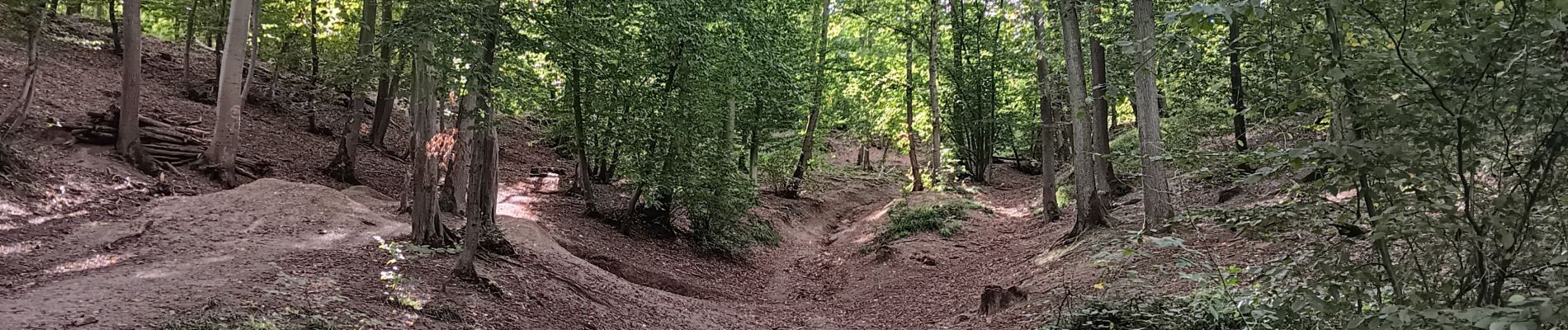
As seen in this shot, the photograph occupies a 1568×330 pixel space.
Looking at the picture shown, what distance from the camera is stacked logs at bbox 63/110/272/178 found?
472 inches

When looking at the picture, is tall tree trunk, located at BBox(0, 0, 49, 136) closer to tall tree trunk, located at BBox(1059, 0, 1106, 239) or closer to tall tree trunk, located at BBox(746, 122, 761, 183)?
tall tree trunk, located at BBox(746, 122, 761, 183)

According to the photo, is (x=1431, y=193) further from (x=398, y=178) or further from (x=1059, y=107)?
(x=398, y=178)

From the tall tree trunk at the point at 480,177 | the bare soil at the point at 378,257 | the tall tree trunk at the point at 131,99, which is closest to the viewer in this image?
the bare soil at the point at 378,257

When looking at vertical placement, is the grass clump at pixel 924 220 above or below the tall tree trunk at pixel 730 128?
below

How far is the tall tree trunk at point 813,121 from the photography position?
74.6ft

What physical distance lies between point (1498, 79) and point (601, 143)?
12652 mm

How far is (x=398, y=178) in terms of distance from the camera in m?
16.2

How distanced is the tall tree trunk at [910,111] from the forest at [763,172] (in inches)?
9.6

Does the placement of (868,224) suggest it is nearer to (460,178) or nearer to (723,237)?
(723,237)

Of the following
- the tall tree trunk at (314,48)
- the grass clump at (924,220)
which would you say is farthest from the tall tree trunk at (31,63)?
the grass clump at (924,220)

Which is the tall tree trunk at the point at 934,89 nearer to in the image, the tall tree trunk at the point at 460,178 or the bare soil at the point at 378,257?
the bare soil at the point at 378,257

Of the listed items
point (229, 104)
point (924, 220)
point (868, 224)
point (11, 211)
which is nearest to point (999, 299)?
point (924, 220)

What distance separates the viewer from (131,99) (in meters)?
11.9

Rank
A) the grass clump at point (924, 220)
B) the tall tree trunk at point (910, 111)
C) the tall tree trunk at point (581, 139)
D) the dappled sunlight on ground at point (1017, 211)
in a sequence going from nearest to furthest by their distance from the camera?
the tall tree trunk at point (581, 139), the grass clump at point (924, 220), the dappled sunlight on ground at point (1017, 211), the tall tree trunk at point (910, 111)
